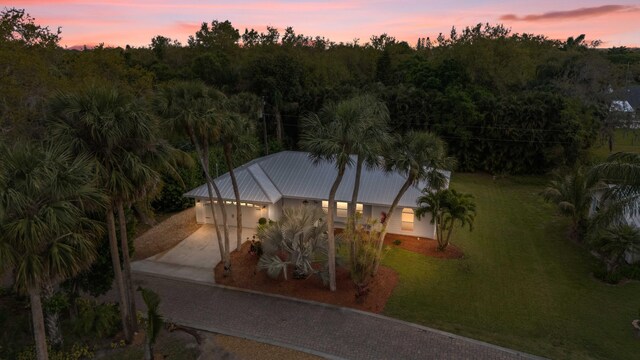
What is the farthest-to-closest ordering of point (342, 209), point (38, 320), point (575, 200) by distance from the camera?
point (342, 209)
point (575, 200)
point (38, 320)

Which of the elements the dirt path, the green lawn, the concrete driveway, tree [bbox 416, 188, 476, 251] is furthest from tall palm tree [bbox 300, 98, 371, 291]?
the dirt path

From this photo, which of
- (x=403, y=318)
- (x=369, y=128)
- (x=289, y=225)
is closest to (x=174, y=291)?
(x=289, y=225)

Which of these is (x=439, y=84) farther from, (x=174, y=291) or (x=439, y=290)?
(x=174, y=291)

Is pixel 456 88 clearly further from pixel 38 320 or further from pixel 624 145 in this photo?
pixel 38 320

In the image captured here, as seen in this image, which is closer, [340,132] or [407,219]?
[340,132]

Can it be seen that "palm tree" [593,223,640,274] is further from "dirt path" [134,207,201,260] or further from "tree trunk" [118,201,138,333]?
"dirt path" [134,207,201,260]

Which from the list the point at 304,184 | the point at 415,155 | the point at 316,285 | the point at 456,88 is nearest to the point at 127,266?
the point at 316,285
